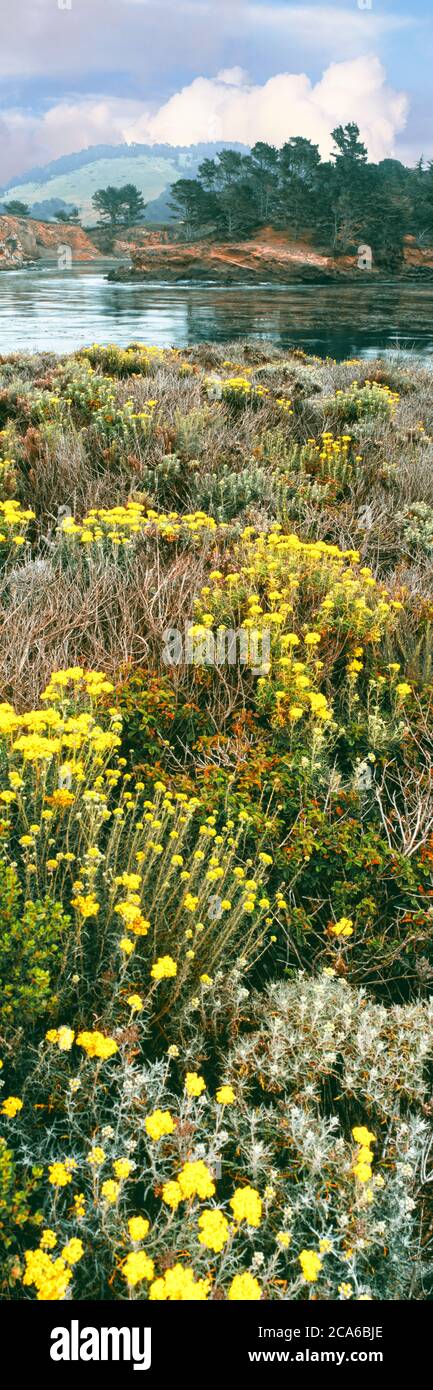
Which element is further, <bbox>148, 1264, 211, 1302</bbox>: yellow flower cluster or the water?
the water

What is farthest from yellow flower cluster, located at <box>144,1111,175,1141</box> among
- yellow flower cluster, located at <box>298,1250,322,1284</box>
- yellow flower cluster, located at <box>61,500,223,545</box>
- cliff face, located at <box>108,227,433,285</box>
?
cliff face, located at <box>108,227,433,285</box>

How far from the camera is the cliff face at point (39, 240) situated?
76500mm

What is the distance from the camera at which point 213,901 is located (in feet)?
8.41

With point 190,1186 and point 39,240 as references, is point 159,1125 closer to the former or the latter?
point 190,1186

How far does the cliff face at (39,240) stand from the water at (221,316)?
35216 mm

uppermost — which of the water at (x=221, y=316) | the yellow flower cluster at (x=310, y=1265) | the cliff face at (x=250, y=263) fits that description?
the cliff face at (x=250, y=263)

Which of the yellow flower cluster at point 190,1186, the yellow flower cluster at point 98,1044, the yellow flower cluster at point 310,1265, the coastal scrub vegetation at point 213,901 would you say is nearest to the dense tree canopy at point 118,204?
the coastal scrub vegetation at point 213,901

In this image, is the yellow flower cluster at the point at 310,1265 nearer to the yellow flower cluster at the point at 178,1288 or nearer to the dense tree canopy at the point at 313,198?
the yellow flower cluster at the point at 178,1288

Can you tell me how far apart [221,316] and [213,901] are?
30.9m

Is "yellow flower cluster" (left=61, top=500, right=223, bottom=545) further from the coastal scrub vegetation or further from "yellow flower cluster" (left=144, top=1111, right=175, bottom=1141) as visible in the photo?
"yellow flower cluster" (left=144, top=1111, right=175, bottom=1141)

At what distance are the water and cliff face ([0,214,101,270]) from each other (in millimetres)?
35216

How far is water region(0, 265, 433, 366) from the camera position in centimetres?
2231

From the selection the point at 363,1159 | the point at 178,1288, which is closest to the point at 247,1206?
the point at 178,1288
